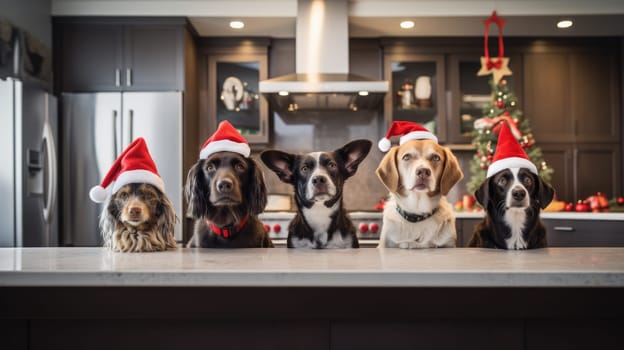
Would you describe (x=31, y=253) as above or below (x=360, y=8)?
below

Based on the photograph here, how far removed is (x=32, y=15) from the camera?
3.92 metres

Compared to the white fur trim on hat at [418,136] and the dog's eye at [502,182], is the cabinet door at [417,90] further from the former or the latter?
the dog's eye at [502,182]

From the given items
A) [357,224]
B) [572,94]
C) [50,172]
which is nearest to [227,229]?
[357,224]

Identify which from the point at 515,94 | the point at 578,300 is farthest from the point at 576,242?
the point at 578,300

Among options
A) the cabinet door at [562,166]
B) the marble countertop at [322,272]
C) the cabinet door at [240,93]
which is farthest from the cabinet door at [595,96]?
the marble countertop at [322,272]

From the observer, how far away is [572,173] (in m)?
4.71

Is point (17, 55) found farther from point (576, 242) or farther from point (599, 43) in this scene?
point (599, 43)

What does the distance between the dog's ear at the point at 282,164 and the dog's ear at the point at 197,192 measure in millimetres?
215

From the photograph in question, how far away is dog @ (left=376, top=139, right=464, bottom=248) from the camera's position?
1.46 m

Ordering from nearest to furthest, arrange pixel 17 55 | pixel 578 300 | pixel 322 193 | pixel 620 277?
pixel 620 277, pixel 578 300, pixel 322 193, pixel 17 55

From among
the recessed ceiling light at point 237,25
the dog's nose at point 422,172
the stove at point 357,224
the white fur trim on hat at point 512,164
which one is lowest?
the stove at point 357,224

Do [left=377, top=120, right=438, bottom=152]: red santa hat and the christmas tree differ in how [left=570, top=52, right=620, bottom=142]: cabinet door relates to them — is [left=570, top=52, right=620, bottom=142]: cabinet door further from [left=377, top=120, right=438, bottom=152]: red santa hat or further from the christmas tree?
[left=377, top=120, right=438, bottom=152]: red santa hat

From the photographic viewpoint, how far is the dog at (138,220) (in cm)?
133

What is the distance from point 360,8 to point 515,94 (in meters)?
1.89
